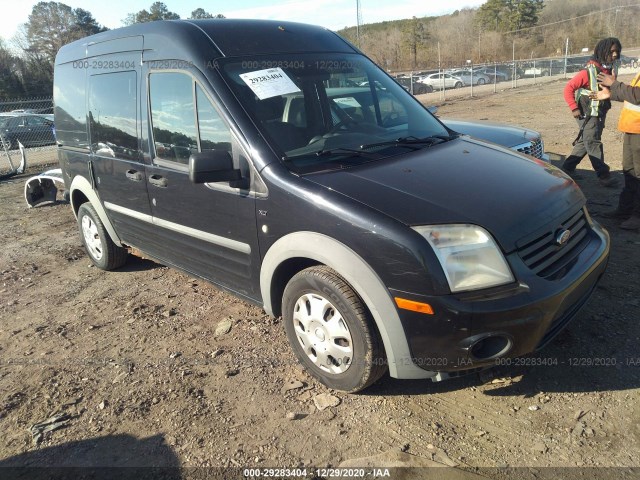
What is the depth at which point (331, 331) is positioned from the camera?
278 centimetres

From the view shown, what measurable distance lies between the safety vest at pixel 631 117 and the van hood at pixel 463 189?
2.47 meters

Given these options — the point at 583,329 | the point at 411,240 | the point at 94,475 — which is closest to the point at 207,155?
the point at 411,240

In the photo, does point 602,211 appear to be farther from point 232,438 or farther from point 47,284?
point 47,284

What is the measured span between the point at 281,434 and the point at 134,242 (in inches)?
100

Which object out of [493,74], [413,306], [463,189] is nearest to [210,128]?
[463,189]

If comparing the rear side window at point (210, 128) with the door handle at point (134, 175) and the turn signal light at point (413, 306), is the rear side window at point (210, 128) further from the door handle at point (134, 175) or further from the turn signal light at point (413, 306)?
the turn signal light at point (413, 306)

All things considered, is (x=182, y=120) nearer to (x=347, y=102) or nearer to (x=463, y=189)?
(x=347, y=102)

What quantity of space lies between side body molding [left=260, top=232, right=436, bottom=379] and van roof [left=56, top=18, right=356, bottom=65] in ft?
5.04

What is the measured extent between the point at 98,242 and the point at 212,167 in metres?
2.91

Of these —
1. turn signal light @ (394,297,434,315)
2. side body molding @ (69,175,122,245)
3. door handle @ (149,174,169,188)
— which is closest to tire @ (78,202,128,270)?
side body molding @ (69,175,122,245)

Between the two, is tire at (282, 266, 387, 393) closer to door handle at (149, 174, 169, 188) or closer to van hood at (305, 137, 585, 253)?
van hood at (305, 137, 585, 253)

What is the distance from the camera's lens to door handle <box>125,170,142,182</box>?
12.7 ft

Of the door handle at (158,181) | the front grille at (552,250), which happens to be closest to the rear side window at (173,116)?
the door handle at (158,181)

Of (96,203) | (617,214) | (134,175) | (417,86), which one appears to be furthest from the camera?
(417,86)
